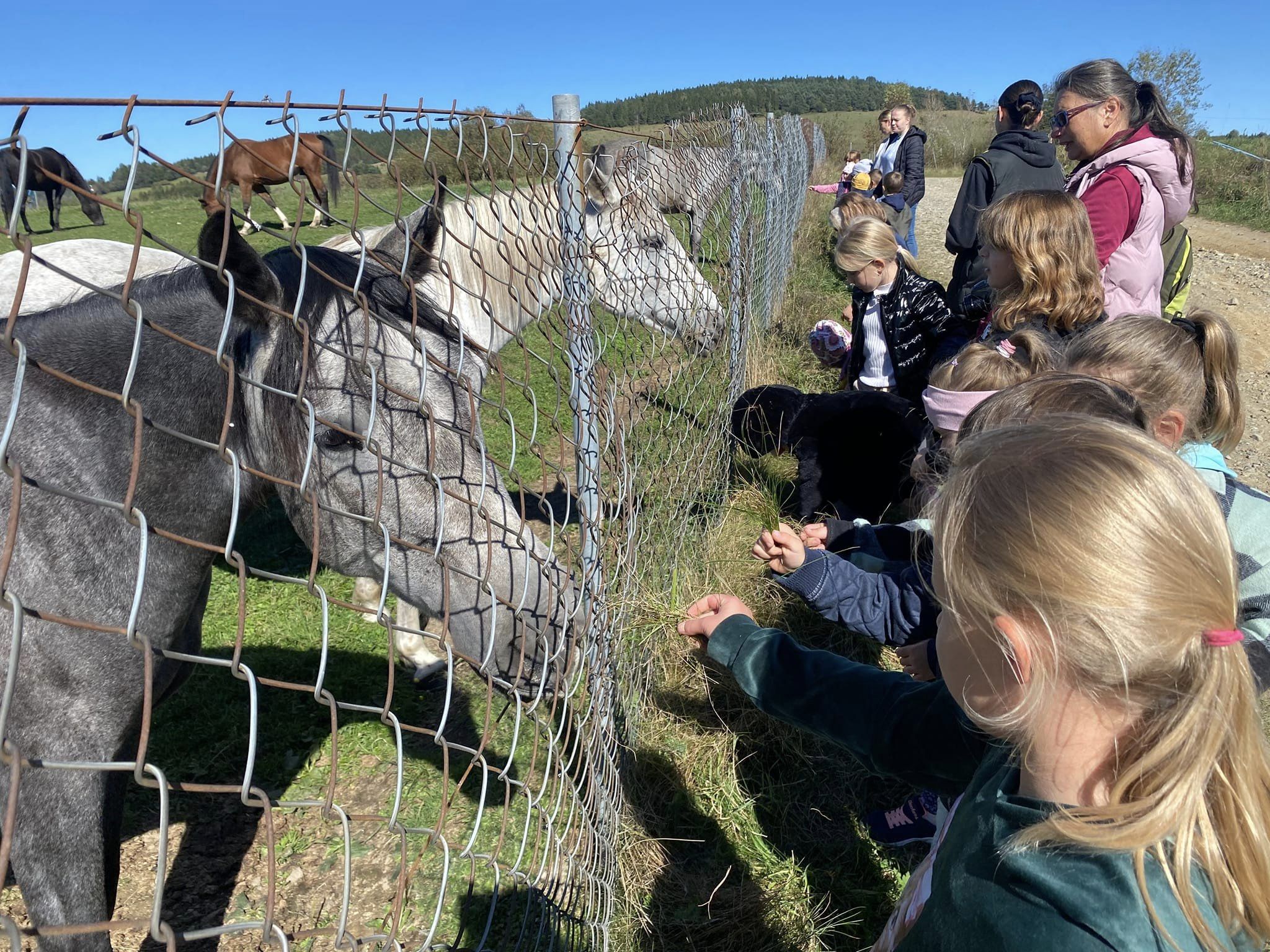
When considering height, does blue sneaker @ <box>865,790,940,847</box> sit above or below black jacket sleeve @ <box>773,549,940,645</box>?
below

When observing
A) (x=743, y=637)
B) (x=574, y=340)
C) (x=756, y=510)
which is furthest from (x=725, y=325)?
(x=743, y=637)

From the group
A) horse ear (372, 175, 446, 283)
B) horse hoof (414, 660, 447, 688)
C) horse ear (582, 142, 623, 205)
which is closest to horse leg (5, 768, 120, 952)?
horse ear (372, 175, 446, 283)

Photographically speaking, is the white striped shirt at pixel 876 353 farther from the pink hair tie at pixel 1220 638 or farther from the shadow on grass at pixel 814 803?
the pink hair tie at pixel 1220 638

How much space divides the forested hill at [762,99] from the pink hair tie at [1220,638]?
150 feet

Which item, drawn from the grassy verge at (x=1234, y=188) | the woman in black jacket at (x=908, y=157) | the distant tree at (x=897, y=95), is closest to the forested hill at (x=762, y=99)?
the distant tree at (x=897, y=95)

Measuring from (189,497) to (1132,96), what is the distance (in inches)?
144

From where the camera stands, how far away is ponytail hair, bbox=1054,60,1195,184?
304 centimetres

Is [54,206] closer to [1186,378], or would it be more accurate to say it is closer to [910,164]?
[910,164]

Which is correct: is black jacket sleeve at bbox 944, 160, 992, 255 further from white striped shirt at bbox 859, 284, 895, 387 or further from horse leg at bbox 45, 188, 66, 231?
horse leg at bbox 45, 188, 66, 231

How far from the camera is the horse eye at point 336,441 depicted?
179 cm

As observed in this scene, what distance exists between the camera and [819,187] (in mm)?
13781

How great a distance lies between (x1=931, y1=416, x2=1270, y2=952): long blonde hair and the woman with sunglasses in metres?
2.45

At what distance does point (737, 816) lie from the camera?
2.52 metres

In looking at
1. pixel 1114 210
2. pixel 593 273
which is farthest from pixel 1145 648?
pixel 593 273
